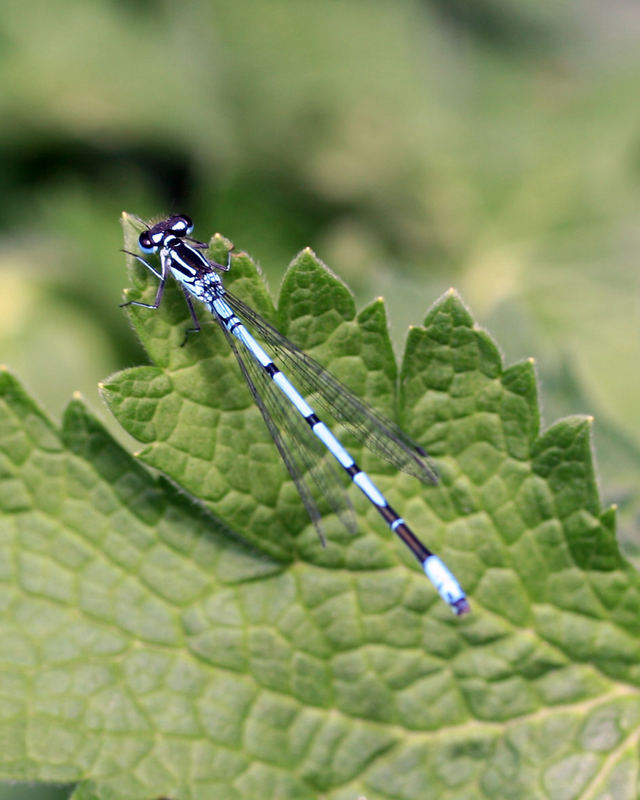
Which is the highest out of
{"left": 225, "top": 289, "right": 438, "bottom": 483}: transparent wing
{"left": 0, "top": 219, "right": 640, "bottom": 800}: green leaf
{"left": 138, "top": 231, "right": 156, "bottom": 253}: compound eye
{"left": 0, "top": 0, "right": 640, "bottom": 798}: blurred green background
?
{"left": 0, "top": 0, "right": 640, "bottom": 798}: blurred green background

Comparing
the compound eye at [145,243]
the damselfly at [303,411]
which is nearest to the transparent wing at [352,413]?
the damselfly at [303,411]

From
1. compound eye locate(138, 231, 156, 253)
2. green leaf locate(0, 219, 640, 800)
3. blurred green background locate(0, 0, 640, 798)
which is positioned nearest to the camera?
green leaf locate(0, 219, 640, 800)

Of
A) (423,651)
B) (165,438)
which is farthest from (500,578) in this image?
(165,438)

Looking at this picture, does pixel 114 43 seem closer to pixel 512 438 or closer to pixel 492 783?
pixel 512 438

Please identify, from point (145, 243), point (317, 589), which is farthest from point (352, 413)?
point (145, 243)

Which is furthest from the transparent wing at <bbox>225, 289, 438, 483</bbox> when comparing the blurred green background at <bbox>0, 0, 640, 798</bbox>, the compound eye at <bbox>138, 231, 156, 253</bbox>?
the blurred green background at <bbox>0, 0, 640, 798</bbox>

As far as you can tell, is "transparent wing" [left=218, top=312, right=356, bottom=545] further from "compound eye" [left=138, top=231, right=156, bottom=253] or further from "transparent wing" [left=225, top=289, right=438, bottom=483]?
"compound eye" [left=138, top=231, right=156, bottom=253]

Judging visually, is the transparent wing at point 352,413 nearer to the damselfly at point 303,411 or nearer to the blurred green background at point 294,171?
the damselfly at point 303,411
